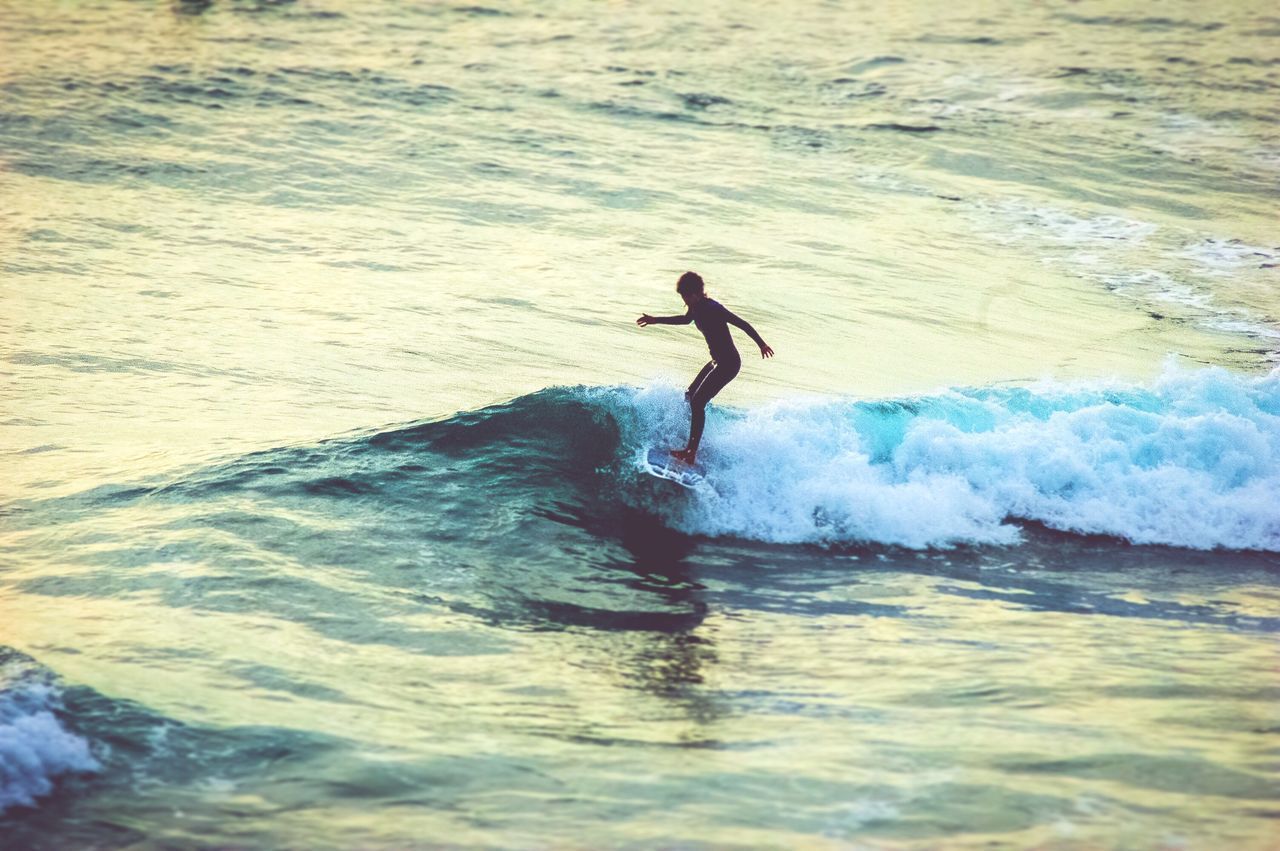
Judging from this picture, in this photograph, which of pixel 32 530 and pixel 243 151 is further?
pixel 243 151

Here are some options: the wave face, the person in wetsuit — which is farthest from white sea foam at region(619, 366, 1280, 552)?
the person in wetsuit

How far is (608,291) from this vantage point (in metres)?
15.4

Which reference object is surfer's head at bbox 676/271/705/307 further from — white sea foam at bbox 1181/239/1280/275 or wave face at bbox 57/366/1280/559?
white sea foam at bbox 1181/239/1280/275

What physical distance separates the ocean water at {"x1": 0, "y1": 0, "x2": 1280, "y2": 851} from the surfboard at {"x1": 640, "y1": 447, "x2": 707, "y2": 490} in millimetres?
149

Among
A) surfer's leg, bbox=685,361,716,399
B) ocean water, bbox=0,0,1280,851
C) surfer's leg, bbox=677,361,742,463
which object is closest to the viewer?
ocean water, bbox=0,0,1280,851

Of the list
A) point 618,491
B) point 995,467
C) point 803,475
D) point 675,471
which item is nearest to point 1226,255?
point 995,467

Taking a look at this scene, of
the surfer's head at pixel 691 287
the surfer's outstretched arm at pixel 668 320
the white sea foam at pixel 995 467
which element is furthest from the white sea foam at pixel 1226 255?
the surfer's head at pixel 691 287

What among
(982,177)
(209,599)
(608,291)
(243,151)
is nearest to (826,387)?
(608,291)

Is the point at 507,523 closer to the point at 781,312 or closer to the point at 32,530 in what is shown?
the point at 32,530

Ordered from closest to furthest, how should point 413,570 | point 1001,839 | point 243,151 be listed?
1. point 1001,839
2. point 413,570
3. point 243,151

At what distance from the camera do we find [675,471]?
938 centimetres

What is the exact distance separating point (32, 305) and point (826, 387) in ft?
29.2

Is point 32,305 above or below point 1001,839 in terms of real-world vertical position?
above

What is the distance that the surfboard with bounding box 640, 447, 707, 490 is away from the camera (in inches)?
368
